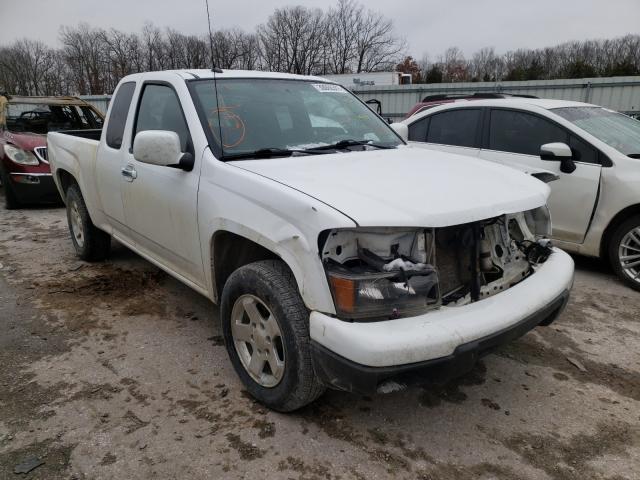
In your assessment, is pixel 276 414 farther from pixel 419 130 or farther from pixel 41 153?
pixel 41 153

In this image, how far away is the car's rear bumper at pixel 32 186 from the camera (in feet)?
25.4

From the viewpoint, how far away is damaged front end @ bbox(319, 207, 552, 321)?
209cm

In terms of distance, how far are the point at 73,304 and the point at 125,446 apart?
2139 millimetres

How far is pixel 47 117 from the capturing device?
856 cm

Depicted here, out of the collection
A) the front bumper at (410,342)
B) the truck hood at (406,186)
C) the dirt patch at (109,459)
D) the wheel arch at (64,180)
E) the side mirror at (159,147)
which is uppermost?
the side mirror at (159,147)

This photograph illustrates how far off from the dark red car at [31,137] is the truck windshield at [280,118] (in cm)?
582

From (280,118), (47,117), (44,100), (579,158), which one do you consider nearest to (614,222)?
(579,158)

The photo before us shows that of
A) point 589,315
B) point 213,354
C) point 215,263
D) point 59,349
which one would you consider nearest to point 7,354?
point 59,349

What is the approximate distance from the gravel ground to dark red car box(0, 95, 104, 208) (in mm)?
4564

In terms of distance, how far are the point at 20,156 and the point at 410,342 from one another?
7.87 m

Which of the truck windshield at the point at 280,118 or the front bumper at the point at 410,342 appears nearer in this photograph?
the front bumper at the point at 410,342

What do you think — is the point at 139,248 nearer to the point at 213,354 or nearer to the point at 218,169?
the point at 213,354

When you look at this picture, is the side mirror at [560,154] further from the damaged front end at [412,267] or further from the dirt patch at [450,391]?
the dirt patch at [450,391]

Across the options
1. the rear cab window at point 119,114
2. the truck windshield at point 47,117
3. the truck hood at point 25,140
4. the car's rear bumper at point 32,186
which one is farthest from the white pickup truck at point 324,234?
the truck windshield at point 47,117
